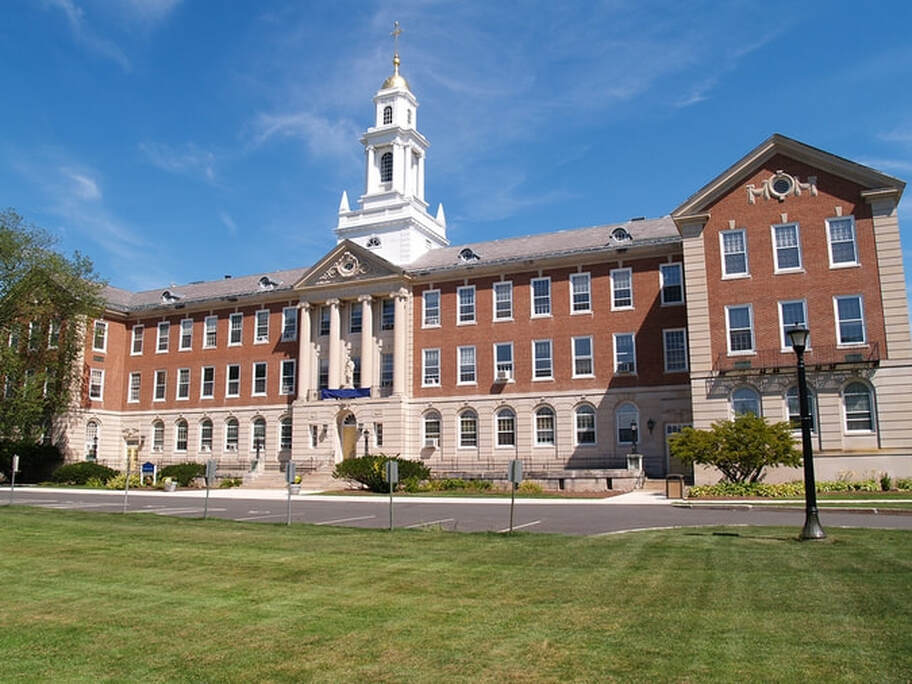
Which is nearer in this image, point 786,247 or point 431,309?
point 786,247

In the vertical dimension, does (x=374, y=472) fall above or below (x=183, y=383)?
below

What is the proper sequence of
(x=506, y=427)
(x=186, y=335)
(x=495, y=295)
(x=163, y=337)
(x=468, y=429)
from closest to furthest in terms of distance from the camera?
1. (x=506, y=427)
2. (x=468, y=429)
3. (x=495, y=295)
4. (x=186, y=335)
5. (x=163, y=337)

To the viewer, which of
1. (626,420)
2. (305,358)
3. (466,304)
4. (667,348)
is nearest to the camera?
(667,348)

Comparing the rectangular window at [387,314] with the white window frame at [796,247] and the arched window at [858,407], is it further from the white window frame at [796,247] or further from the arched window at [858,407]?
the arched window at [858,407]

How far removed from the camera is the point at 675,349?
40.7 m

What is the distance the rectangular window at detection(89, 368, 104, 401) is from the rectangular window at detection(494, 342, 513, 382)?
30.1 m

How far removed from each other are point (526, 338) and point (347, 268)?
12521 mm

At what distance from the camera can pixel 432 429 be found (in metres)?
46.4

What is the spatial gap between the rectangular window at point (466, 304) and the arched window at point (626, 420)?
10494mm

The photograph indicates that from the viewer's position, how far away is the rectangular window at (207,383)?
5440cm

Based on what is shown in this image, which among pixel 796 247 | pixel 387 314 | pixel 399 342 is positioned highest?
pixel 796 247

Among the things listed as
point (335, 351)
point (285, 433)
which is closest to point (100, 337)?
point (285, 433)

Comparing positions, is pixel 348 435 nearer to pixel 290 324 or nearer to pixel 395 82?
pixel 290 324

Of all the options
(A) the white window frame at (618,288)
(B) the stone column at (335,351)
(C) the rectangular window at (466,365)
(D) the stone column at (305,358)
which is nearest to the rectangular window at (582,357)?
(A) the white window frame at (618,288)
